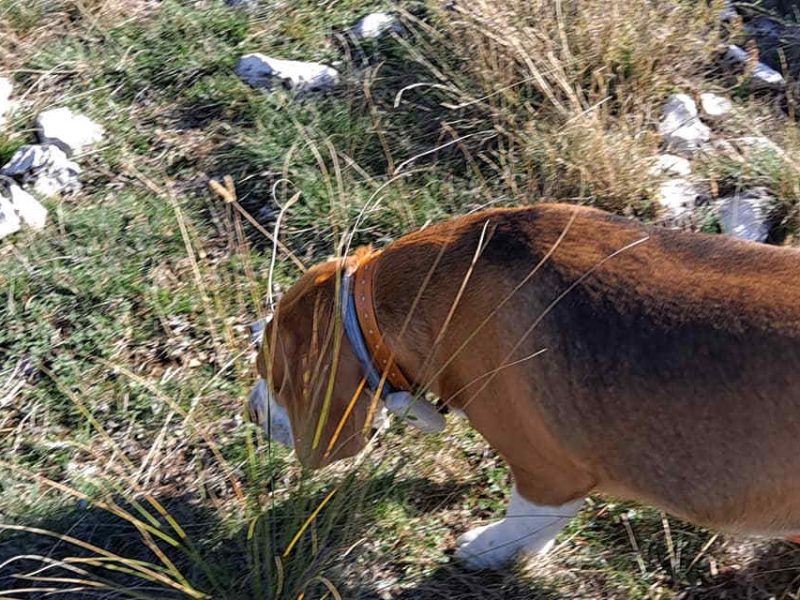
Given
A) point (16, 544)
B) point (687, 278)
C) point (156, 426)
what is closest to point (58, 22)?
point (156, 426)

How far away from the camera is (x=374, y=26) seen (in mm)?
5816

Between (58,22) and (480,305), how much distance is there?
356cm

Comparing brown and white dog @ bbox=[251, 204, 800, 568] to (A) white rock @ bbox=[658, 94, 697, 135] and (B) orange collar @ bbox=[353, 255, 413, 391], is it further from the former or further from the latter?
(A) white rock @ bbox=[658, 94, 697, 135]

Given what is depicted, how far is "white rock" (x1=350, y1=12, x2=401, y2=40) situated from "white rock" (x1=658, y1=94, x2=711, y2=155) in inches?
59.7

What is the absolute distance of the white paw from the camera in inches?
143

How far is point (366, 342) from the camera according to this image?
11.3ft

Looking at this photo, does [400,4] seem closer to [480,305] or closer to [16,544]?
[480,305]

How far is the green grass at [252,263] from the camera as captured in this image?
3.71m

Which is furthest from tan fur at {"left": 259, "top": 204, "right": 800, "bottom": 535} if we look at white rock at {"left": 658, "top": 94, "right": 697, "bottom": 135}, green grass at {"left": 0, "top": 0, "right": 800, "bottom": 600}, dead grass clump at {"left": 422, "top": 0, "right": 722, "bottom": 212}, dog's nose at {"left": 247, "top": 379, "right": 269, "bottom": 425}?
white rock at {"left": 658, "top": 94, "right": 697, "bottom": 135}

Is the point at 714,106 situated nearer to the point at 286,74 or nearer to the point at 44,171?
the point at 286,74

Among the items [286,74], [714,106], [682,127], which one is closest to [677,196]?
[682,127]

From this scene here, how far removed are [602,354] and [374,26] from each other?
10.4 feet

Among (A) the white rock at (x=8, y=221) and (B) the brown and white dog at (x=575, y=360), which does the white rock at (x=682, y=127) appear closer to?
(B) the brown and white dog at (x=575, y=360)

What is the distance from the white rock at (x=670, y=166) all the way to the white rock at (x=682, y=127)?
71mm
